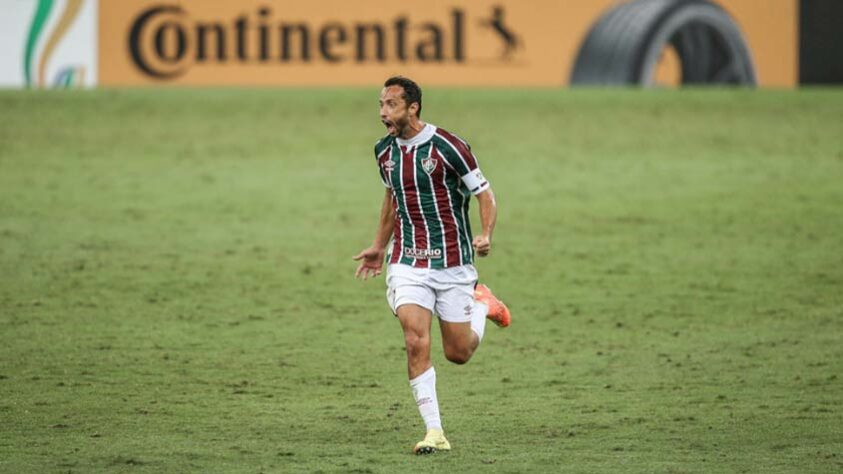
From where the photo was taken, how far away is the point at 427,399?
9242 mm

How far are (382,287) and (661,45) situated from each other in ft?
43.3

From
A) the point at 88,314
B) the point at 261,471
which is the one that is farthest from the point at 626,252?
the point at 261,471

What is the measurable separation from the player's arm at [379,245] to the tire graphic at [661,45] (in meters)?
17.9

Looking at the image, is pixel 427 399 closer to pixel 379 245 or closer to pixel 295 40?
pixel 379 245

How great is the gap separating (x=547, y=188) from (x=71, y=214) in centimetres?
639

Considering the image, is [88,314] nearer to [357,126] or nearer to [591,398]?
[591,398]

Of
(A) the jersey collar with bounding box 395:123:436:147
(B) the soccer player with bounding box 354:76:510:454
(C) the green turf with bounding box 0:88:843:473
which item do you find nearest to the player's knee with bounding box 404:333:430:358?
(B) the soccer player with bounding box 354:76:510:454

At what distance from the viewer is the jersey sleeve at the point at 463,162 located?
9.37 metres

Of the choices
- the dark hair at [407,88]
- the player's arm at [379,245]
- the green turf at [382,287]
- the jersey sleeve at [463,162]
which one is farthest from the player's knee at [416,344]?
the dark hair at [407,88]

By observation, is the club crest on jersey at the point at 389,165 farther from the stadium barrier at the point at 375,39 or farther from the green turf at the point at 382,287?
the stadium barrier at the point at 375,39

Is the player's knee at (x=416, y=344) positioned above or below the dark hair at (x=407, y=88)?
below

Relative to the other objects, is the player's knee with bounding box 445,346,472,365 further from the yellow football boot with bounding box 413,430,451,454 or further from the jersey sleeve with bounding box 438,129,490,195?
the jersey sleeve with bounding box 438,129,490,195

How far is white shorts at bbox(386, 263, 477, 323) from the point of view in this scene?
9414mm

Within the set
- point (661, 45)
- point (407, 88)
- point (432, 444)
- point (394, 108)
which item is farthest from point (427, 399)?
point (661, 45)
